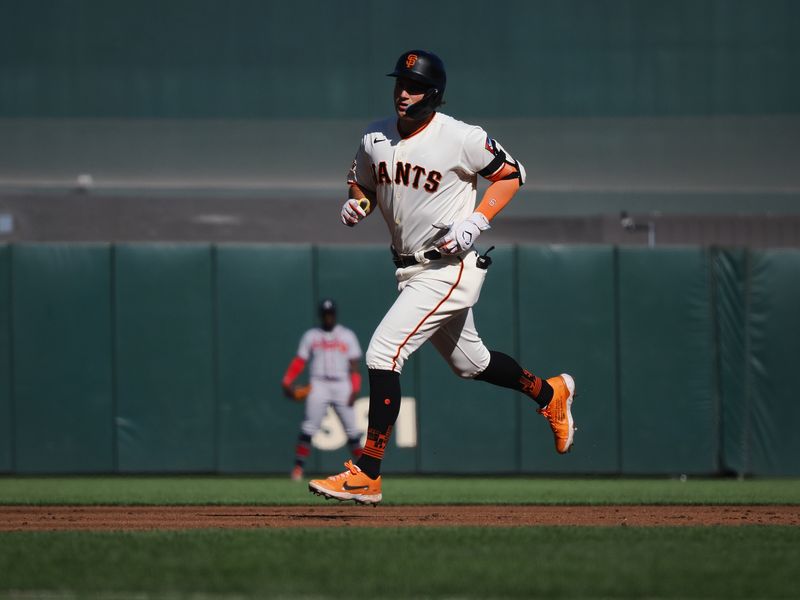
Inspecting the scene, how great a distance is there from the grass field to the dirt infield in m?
0.50

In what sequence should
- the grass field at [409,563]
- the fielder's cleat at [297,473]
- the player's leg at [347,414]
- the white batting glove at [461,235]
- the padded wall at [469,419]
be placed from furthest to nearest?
the padded wall at [469,419], the player's leg at [347,414], the fielder's cleat at [297,473], the white batting glove at [461,235], the grass field at [409,563]

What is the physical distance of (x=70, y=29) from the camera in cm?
1705

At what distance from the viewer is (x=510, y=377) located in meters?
6.61

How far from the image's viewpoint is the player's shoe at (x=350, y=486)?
5.86 metres

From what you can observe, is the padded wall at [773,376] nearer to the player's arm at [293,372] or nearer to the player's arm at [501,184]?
the player's arm at [293,372]

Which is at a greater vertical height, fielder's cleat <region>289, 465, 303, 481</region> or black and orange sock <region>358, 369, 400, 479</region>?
black and orange sock <region>358, 369, 400, 479</region>

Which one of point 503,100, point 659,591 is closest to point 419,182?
point 659,591

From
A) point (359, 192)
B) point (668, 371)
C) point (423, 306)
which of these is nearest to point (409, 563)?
point (423, 306)

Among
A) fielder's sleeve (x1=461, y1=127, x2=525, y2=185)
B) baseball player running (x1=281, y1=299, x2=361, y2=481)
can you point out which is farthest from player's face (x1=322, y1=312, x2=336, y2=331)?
fielder's sleeve (x1=461, y1=127, x2=525, y2=185)

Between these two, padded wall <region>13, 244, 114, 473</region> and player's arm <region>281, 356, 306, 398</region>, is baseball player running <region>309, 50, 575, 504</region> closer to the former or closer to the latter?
player's arm <region>281, 356, 306, 398</region>

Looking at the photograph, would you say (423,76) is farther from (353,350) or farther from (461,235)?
(353,350)

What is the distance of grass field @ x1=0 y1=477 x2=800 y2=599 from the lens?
402cm

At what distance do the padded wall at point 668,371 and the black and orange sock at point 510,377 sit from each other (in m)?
7.18

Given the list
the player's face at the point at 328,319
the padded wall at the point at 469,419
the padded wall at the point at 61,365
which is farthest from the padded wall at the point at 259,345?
the padded wall at the point at 469,419
